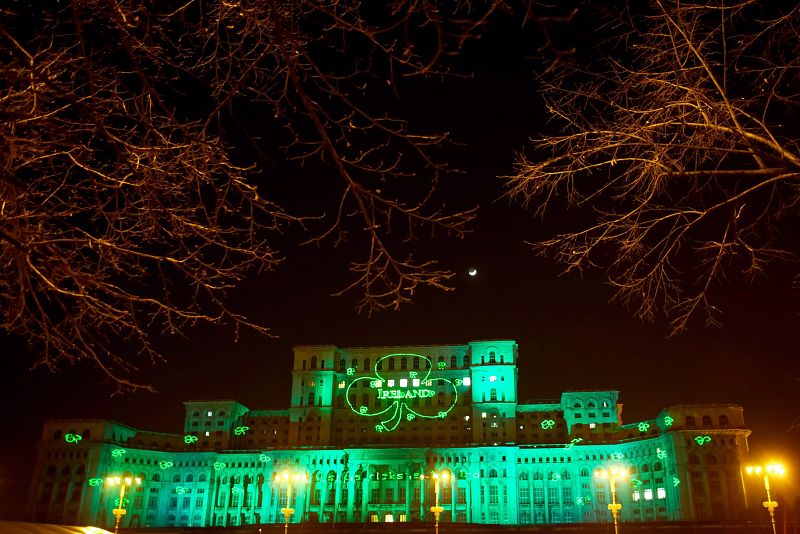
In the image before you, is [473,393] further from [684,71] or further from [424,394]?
[684,71]

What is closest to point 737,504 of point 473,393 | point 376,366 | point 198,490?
point 473,393

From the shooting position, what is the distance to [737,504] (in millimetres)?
66188

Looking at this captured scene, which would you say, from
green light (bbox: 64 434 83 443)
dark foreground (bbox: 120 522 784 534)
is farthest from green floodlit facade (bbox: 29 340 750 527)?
dark foreground (bbox: 120 522 784 534)

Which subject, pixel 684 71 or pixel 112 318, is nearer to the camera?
pixel 112 318

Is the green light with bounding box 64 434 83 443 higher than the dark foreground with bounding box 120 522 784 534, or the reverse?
the green light with bounding box 64 434 83 443

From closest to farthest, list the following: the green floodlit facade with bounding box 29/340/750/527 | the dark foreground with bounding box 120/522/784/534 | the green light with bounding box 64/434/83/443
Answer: the dark foreground with bounding box 120/522/784/534 < the green floodlit facade with bounding box 29/340/750/527 < the green light with bounding box 64/434/83/443

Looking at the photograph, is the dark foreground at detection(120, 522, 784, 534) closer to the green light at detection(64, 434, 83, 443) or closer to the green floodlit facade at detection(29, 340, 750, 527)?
the green floodlit facade at detection(29, 340, 750, 527)

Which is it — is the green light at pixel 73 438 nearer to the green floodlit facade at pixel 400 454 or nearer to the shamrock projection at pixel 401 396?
the green floodlit facade at pixel 400 454

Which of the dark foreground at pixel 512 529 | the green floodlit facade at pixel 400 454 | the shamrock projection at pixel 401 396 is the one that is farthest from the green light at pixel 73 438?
the shamrock projection at pixel 401 396

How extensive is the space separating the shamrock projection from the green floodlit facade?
0.61 ft

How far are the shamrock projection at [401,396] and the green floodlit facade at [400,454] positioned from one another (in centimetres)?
19

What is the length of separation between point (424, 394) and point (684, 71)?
260ft

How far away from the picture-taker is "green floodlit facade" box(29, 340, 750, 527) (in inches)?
2849

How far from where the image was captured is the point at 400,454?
261ft
